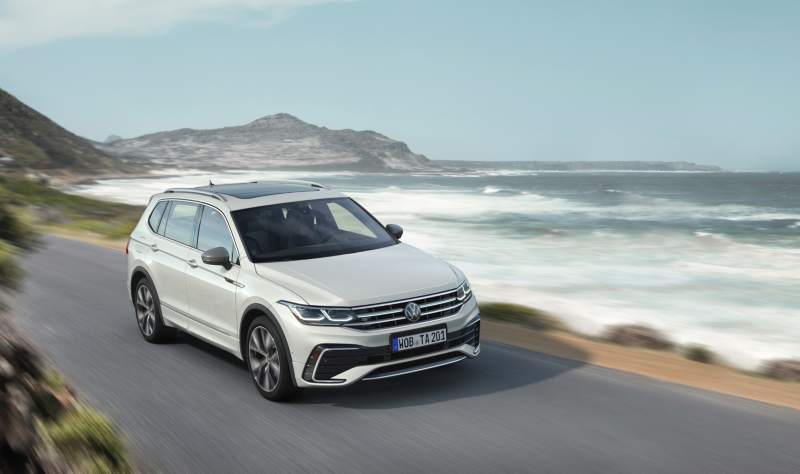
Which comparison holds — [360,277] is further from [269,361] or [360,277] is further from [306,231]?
[306,231]

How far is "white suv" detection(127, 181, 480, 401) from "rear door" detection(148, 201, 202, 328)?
0.02 metres

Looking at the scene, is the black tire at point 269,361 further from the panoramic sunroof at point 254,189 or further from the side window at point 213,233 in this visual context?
the panoramic sunroof at point 254,189

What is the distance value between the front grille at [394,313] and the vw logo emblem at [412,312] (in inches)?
0.9

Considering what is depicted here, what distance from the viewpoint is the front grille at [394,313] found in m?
4.92

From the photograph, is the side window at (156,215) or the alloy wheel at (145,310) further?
the side window at (156,215)

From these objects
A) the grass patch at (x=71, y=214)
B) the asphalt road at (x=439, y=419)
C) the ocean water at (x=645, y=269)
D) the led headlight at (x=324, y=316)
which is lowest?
the ocean water at (x=645, y=269)

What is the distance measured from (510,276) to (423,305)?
494 inches

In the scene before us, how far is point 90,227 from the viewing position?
22719mm

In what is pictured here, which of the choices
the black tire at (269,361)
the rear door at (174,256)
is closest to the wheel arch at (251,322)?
the black tire at (269,361)

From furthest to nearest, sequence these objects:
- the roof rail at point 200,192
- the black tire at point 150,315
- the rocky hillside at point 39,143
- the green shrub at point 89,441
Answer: the rocky hillside at point 39,143, the black tire at point 150,315, the roof rail at point 200,192, the green shrub at point 89,441

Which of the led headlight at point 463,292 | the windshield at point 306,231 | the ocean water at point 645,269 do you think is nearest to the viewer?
the led headlight at point 463,292

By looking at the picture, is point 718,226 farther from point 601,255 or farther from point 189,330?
point 189,330

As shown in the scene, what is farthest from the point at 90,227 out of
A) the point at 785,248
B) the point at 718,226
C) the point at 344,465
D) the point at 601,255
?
the point at 718,226

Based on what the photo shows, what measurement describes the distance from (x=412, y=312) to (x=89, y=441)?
2.36 metres
